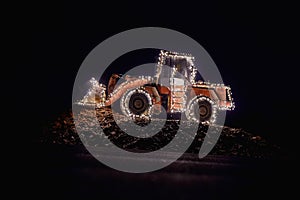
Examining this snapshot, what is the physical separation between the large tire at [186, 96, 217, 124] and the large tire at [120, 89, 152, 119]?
1.66 metres

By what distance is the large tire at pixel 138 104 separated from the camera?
9.92m

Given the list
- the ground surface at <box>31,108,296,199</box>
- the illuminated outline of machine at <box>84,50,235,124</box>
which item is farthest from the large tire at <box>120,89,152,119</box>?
the ground surface at <box>31,108,296,199</box>

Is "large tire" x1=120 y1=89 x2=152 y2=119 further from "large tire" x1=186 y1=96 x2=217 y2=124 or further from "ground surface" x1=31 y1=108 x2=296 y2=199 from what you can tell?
"ground surface" x1=31 y1=108 x2=296 y2=199

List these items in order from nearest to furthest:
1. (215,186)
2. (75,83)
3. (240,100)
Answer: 1. (215,186)
2. (75,83)
3. (240,100)

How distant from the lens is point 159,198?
425 centimetres

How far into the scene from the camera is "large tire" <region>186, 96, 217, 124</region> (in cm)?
1039

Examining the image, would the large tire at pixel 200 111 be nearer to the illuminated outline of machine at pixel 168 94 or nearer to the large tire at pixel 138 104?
the illuminated outline of machine at pixel 168 94

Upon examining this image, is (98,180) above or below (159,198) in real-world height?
above

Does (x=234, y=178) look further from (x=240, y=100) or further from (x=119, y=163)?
(x=240, y=100)

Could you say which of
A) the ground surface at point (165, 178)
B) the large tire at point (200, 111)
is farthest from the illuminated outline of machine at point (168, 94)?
the ground surface at point (165, 178)

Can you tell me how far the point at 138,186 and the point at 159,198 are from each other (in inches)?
16.9

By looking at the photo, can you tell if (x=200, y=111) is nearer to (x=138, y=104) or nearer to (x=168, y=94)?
(x=168, y=94)

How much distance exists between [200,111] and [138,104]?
245cm

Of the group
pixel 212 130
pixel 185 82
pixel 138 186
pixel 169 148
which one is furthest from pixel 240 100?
pixel 138 186
